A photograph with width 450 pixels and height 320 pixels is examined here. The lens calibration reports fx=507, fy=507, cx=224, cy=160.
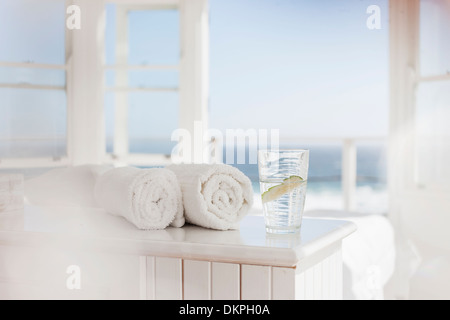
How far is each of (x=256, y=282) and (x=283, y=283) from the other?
3 centimetres

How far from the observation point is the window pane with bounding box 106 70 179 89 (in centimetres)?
250

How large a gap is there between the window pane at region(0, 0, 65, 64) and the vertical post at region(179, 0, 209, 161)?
22.9 inches

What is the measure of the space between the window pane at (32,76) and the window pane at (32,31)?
0.05m

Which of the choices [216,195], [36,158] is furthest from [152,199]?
[36,158]

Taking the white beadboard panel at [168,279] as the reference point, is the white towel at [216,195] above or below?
above

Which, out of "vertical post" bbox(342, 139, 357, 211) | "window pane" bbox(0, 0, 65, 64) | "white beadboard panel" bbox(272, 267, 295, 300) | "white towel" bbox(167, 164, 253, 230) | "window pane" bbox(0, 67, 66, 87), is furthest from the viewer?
"vertical post" bbox(342, 139, 357, 211)

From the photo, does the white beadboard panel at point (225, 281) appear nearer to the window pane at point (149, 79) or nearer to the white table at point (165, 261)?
the white table at point (165, 261)

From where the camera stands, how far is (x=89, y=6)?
8.05 feet

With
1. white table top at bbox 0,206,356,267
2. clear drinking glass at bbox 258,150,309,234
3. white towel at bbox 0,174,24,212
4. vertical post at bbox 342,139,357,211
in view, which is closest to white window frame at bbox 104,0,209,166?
vertical post at bbox 342,139,357,211

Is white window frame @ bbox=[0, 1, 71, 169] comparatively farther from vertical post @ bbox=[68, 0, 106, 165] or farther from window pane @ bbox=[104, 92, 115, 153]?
window pane @ bbox=[104, 92, 115, 153]

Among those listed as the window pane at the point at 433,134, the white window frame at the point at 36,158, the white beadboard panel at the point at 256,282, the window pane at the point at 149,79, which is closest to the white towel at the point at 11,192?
the white beadboard panel at the point at 256,282

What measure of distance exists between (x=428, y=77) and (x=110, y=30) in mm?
1565

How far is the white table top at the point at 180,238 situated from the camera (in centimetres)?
56

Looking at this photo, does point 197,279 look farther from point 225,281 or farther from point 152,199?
point 152,199
